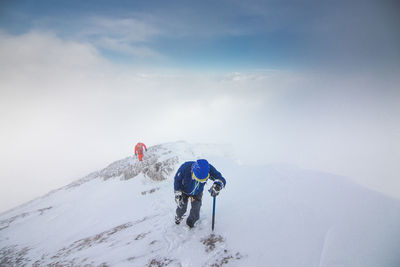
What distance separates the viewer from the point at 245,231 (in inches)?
206

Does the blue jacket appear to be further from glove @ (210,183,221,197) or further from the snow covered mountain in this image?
the snow covered mountain

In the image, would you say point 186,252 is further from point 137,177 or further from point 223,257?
point 137,177

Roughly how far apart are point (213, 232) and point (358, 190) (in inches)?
243

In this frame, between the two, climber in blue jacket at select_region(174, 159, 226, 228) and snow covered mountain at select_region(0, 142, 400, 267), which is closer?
snow covered mountain at select_region(0, 142, 400, 267)

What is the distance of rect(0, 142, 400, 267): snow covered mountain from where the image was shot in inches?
162

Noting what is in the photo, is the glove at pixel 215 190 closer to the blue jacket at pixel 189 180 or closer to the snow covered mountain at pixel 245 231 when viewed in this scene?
the blue jacket at pixel 189 180

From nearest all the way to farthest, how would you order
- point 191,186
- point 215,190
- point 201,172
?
point 201,172, point 215,190, point 191,186

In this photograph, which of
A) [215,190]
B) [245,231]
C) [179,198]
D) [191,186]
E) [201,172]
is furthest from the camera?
[179,198]

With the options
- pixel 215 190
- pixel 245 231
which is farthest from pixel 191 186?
pixel 245 231

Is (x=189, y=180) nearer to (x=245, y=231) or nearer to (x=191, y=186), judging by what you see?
(x=191, y=186)

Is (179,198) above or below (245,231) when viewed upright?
above

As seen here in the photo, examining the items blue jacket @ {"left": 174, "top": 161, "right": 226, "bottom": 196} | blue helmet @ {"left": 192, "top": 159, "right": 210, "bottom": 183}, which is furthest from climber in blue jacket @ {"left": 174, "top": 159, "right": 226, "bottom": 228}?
blue helmet @ {"left": 192, "top": 159, "right": 210, "bottom": 183}

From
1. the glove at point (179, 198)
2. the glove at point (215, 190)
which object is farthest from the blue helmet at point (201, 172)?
the glove at point (179, 198)

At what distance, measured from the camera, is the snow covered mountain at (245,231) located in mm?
4125
